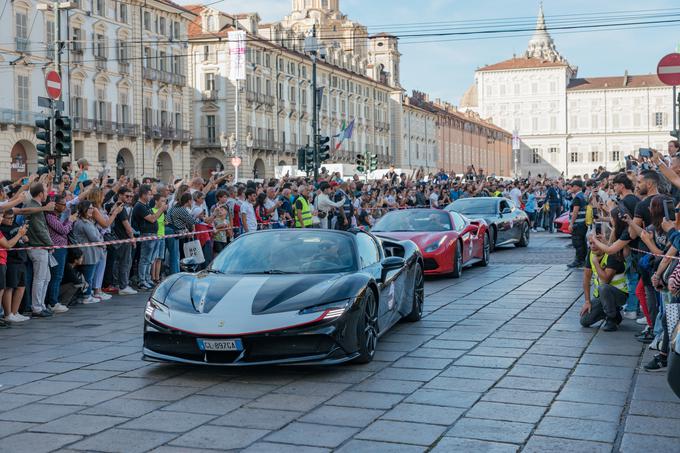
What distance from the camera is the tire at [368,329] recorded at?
7.56m

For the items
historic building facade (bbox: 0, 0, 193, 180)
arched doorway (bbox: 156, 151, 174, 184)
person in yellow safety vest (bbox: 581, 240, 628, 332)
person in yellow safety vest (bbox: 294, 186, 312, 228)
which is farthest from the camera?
arched doorway (bbox: 156, 151, 174, 184)

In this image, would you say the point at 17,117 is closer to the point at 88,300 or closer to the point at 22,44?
the point at 22,44

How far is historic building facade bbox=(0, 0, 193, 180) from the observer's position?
154ft

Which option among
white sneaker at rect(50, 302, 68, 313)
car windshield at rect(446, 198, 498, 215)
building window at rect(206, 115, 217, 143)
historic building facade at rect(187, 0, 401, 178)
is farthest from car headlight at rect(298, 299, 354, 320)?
building window at rect(206, 115, 217, 143)

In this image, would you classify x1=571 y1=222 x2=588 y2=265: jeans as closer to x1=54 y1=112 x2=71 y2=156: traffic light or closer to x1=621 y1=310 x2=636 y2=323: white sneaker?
x1=621 y1=310 x2=636 y2=323: white sneaker

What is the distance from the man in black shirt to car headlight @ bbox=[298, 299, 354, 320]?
24.9ft

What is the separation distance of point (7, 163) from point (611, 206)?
42446 mm

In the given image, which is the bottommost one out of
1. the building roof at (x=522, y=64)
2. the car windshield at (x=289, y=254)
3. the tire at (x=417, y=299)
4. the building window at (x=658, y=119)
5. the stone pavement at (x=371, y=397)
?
the stone pavement at (x=371, y=397)

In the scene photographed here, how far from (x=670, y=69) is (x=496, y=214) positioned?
26.9 ft

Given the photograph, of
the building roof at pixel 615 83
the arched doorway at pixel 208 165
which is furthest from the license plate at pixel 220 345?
the building roof at pixel 615 83

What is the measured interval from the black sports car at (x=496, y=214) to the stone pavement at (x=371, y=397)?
10.8m

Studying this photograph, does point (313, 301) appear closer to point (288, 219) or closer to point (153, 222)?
point (153, 222)

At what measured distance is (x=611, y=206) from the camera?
10023 millimetres

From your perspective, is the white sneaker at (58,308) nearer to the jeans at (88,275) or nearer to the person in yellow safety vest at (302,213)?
the jeans at (88,275)
